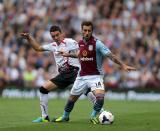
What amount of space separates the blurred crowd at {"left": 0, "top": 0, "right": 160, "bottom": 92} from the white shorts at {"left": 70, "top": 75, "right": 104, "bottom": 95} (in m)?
12.0

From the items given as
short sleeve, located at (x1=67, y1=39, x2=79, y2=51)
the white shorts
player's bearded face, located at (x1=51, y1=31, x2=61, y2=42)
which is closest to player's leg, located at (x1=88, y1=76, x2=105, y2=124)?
the white shorts

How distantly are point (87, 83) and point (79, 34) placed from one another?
14.7 metres

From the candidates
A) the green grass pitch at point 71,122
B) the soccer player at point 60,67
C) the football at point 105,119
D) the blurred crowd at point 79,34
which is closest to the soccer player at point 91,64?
the football at point 105,119

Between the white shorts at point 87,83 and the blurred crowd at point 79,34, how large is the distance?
12.0 metres

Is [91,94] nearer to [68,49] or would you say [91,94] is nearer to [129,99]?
[68,49]

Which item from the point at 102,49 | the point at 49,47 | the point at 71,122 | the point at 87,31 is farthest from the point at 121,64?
the point at 49,47

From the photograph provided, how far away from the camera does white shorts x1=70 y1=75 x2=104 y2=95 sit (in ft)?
50.4

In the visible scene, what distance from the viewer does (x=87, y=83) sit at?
51.1 feet

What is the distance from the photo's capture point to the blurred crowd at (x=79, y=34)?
28.4 meters

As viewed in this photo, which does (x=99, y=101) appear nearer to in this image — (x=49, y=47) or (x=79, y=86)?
(x=79, y=86)

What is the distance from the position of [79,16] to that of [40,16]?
185 centimetres

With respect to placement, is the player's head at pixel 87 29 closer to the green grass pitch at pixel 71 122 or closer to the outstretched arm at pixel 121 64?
the outstretched arm at pixel 121 64

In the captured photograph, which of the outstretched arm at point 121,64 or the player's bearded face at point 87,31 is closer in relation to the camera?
the outstretched arm at point 121,64

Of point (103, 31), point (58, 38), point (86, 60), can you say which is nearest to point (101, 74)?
point (86, 60)
